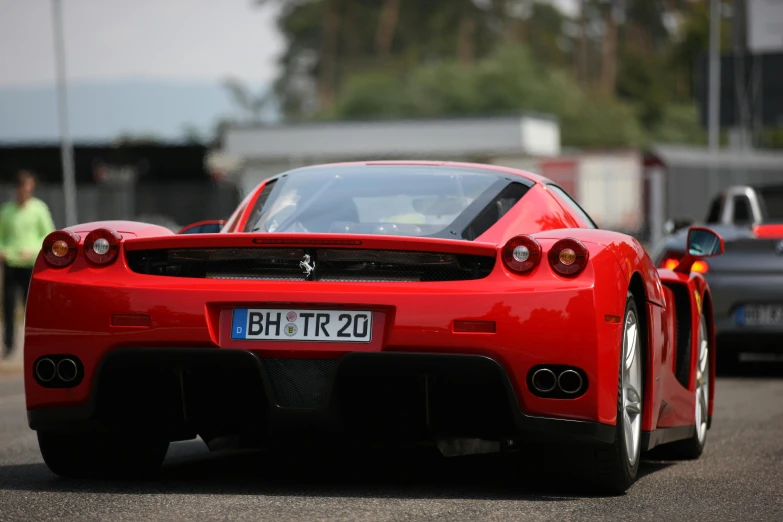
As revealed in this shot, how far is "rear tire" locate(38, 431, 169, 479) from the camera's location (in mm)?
5996

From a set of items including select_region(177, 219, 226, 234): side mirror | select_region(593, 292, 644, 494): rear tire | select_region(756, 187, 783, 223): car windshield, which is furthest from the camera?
select_region(756, 187, 783, 223): car windshield

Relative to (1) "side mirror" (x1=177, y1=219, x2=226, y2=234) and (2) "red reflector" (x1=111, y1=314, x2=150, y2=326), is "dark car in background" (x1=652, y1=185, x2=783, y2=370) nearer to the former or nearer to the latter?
(1) "side mirror" (x1=177, y1=219, x2=226, y2=234)

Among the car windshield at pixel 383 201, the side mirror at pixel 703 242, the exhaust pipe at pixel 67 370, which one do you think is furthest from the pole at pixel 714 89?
the exhaust pipe at pixel 67 370

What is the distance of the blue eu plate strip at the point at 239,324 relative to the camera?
547 centimetres

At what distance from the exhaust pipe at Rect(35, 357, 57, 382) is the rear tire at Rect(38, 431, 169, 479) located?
279 millimetres

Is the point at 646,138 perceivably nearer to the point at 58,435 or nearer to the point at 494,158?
the point at 494,158

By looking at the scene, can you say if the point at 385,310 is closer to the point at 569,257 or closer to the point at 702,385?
→ the point at 569,257

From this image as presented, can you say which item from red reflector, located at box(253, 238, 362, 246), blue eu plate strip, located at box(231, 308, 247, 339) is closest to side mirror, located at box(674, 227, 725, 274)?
red reflector, located at box(253, 238, 362, 246)

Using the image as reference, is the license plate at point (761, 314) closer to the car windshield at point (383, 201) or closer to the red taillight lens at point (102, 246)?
the car windshield at point (383, 201)

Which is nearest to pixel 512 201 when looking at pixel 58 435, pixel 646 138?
pixel 58 435

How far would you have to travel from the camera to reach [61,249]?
579cm

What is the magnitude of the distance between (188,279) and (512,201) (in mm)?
1387

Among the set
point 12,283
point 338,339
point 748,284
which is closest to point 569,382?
point 338,339

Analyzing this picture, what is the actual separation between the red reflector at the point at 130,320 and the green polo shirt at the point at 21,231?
30.7ft
